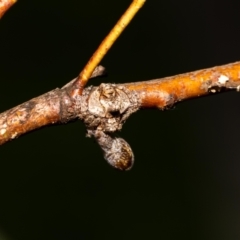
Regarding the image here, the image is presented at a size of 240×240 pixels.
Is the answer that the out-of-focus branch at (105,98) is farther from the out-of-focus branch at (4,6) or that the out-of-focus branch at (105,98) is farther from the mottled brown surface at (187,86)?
the out-of-focus branch at (4,6)

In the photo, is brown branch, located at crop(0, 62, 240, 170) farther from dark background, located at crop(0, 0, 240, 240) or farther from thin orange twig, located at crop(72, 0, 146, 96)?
dark background, located at crop(0, 0, 240, 240)

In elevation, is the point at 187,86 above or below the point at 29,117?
above

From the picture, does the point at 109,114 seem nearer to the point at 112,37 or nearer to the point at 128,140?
the point at 112,37

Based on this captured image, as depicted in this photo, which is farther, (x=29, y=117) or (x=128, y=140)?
(x=128, y=140)

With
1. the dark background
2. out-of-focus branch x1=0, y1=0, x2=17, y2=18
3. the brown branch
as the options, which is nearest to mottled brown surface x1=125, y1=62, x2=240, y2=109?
the brown branch

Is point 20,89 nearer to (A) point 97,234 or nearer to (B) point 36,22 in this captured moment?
(B) point 36,22

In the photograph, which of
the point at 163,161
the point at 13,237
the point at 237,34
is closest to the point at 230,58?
the point at 237,34

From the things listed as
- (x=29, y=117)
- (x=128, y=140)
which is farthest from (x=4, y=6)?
(x=128, y=140)
